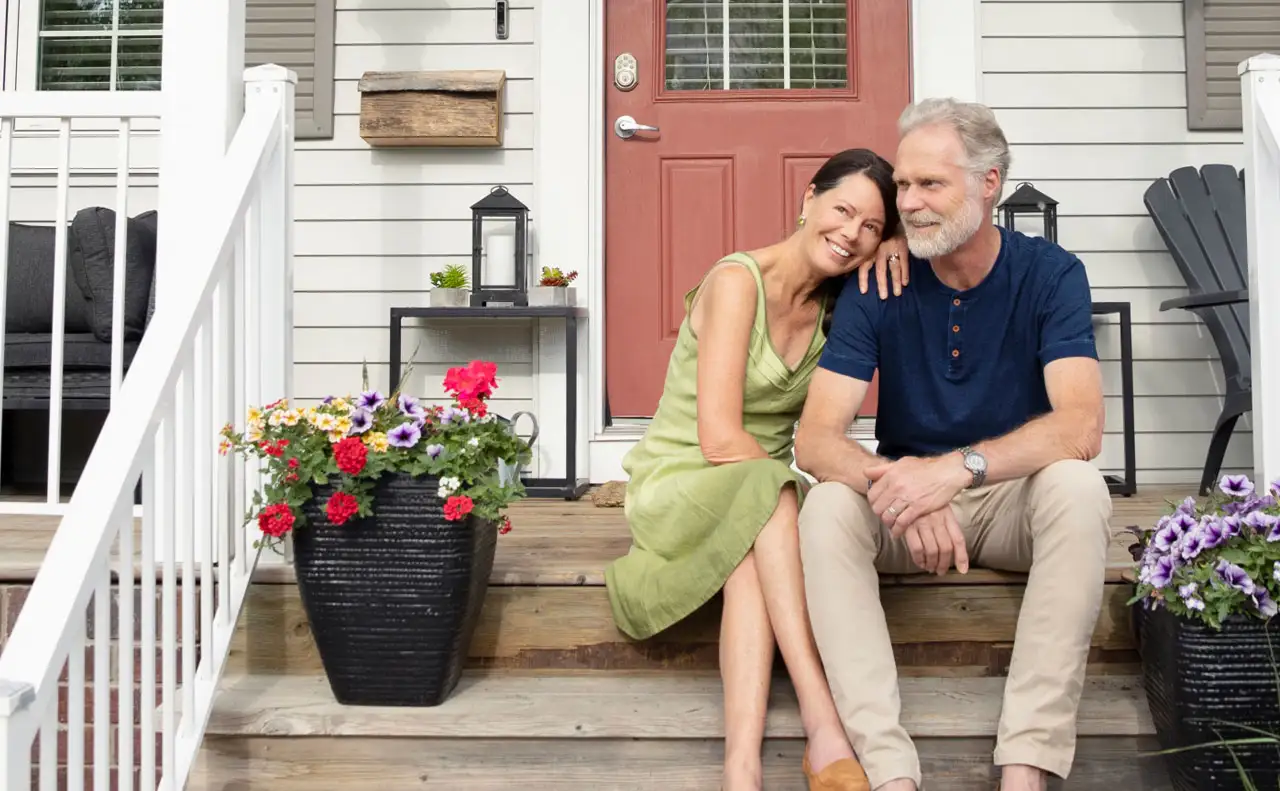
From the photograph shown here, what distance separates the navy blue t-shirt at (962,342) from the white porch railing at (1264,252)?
1.35 feet

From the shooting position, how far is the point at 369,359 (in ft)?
11.4

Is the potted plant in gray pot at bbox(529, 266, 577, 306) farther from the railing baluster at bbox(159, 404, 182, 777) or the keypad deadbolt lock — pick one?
the railing baluster at bbox(159, 404, 182, 777)

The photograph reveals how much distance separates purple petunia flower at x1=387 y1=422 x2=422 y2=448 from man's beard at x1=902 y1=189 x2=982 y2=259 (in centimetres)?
87

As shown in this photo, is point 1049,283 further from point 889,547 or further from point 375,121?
point 375,121

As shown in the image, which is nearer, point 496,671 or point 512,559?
point 496,671

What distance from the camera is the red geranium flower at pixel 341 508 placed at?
1695 mm

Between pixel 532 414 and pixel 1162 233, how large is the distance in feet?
6.40

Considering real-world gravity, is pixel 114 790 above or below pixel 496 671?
below

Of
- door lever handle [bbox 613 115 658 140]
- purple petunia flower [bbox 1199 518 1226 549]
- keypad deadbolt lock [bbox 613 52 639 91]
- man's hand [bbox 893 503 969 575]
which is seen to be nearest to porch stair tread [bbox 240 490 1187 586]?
man's hand [bbox 893 503 969 575]

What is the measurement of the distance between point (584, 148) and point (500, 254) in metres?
0.42

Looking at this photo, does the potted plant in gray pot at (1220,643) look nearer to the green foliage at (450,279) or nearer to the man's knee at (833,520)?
the man's knee at (833,520)

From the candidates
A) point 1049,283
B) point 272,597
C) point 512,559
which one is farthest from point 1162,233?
point 272,597

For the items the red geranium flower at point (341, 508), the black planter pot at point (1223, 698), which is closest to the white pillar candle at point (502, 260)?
the red geranium flower at point (341, 508)

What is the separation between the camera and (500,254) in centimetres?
331
